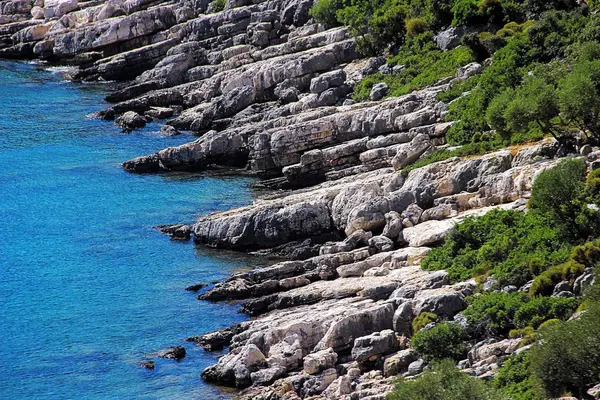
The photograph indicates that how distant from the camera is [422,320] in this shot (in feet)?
228

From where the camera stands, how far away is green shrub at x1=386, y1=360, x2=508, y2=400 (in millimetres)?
54125

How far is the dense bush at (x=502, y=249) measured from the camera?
70938 millimetres

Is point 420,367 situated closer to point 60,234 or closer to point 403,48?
point 60,234

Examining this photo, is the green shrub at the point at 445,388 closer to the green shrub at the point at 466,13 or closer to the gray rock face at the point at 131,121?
the green shrub at the point at 466,13

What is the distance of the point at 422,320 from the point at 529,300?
6.73 meters

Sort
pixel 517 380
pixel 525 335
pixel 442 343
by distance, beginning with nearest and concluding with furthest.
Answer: pixel 517 380 → pixel 525 335 → pixel 442 343

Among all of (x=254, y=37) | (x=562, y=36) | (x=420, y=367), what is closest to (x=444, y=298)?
(x=420, y=367)

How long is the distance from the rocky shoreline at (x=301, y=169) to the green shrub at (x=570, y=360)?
6.52 metres

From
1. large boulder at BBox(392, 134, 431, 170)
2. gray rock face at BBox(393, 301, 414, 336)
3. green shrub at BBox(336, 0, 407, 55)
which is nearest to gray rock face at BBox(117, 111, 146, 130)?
green shrub at BBox(336, 0, 407, 55)

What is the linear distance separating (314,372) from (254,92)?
62.5 m

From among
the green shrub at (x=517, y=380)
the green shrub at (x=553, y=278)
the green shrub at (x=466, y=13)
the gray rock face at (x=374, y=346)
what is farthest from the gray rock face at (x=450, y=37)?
the green shrub at (x=517, y=380)

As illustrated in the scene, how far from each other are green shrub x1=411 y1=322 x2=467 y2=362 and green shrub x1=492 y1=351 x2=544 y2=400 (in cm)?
476

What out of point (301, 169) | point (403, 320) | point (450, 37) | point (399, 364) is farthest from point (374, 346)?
point (450, 37)

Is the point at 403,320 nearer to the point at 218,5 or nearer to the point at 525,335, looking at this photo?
the point at 525,335
